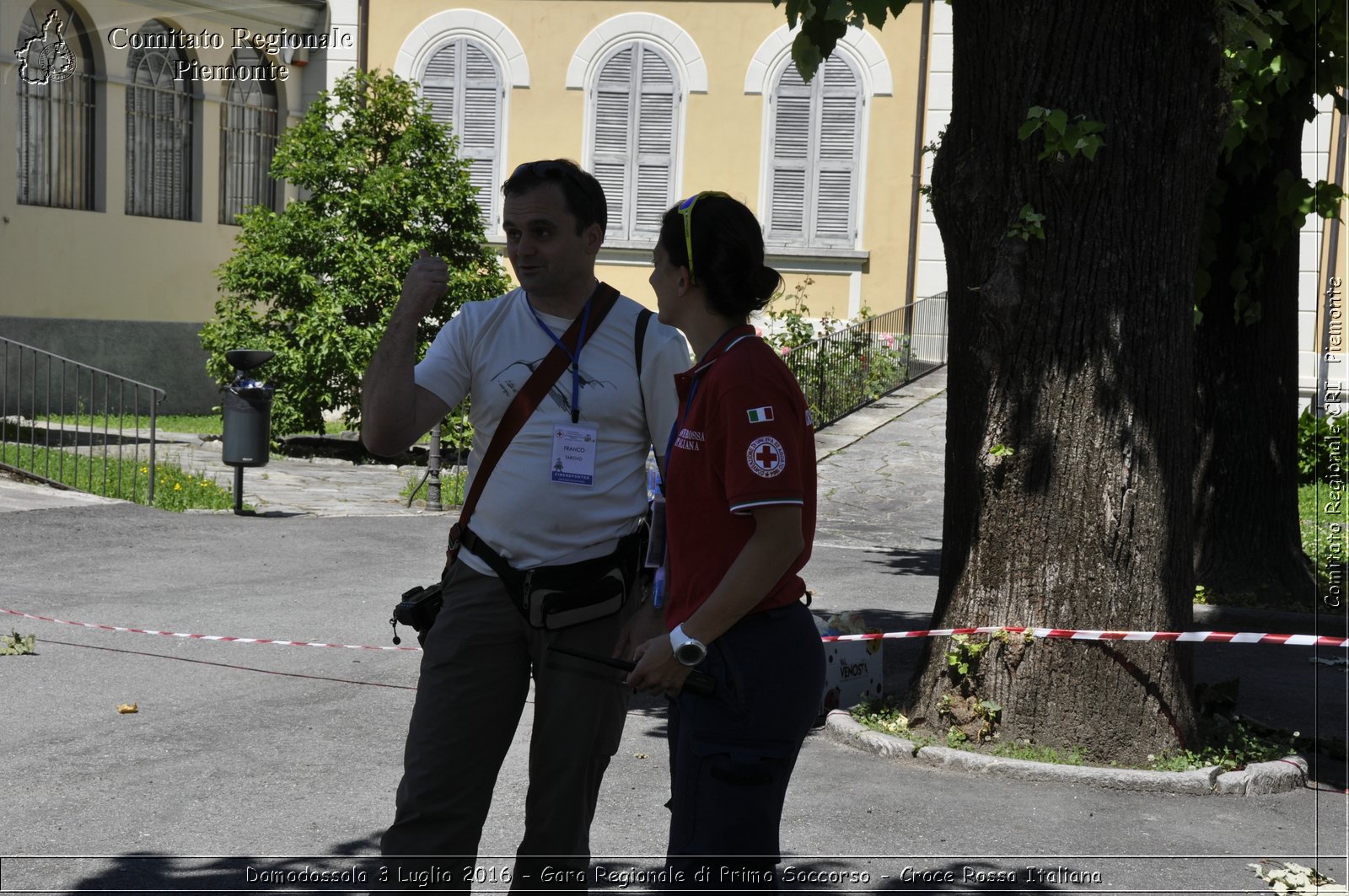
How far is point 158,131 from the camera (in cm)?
2136

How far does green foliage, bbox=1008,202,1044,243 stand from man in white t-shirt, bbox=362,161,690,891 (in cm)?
262

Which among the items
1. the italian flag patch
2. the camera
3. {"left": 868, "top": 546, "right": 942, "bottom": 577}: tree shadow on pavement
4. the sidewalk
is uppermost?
the italian flag patch

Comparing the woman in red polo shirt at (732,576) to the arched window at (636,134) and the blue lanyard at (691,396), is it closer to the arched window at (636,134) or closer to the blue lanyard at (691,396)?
the blue lanyard at (691,396)

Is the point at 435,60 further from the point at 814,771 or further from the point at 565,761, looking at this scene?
the point at 565,761

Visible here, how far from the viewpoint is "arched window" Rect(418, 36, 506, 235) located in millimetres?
22609

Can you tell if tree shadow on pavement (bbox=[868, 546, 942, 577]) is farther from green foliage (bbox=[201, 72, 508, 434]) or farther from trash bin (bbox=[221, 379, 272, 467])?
green foliage (bbox=[201, 72, 508, 434])

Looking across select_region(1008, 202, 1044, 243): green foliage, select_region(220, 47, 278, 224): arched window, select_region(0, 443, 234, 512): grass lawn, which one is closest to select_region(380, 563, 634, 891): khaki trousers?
select_region(1008, 202, 1044, 243): green foliage

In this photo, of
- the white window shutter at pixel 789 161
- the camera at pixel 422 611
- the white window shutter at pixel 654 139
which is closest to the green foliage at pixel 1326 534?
the camera at pixel 422 611

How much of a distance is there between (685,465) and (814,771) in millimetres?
3067

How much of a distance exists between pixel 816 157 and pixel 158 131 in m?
9.36

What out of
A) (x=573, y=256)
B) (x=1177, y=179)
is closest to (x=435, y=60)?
(x=1177, y=179)

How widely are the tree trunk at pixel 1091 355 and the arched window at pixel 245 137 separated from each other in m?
18.0

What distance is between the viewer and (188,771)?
18.1 ft

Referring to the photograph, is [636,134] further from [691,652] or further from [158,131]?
[691,652]
